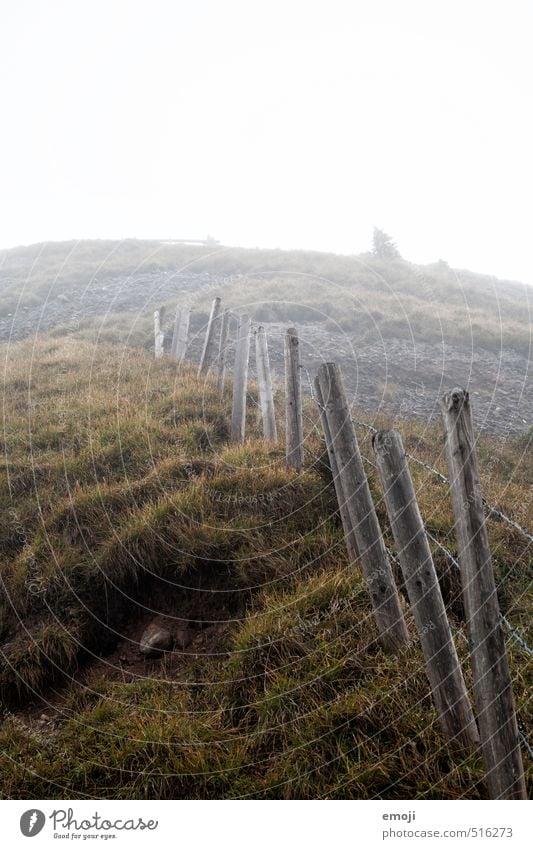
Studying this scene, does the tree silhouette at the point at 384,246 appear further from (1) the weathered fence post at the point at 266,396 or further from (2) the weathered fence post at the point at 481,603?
(2) the weathered fence post at the point at 481,603

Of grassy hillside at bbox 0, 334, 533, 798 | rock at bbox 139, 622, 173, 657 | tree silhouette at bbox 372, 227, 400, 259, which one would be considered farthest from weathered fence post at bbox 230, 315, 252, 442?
tree silhouette at bbox 372, 227, 400, 259

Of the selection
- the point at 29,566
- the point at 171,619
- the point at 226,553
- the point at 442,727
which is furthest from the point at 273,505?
the point at 442,727

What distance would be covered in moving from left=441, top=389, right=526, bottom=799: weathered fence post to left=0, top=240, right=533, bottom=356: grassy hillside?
12430mm

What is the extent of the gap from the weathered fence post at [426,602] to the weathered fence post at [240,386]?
5.25 metres

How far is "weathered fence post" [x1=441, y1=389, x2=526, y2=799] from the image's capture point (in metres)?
2.51

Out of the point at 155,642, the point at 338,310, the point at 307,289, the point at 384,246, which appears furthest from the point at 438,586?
the point at 384,246

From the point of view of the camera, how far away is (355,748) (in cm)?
307

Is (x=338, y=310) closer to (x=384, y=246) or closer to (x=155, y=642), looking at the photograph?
(x=384, y=246)

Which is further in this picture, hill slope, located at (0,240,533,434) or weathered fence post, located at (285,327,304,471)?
hill slope, located at (0,240,533,434)

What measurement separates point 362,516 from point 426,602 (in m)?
1.09

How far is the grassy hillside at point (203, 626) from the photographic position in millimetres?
3145

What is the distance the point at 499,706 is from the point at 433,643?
1.61 ft

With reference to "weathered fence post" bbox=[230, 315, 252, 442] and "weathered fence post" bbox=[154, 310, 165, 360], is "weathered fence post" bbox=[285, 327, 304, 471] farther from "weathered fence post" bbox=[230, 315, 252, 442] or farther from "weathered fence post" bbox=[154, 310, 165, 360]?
"weathered fence post" bbox=[154, 310, 165, 360]

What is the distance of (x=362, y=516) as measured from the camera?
4.00 meters
